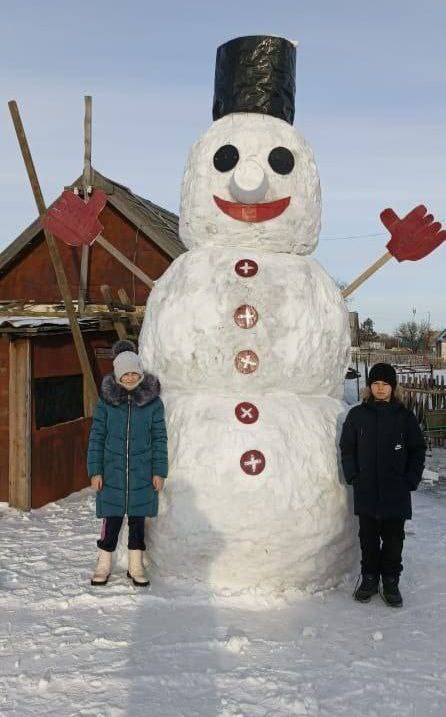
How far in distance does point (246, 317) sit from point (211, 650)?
5.80 feet

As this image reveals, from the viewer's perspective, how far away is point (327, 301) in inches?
155

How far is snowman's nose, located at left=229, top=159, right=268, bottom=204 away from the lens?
149 inches

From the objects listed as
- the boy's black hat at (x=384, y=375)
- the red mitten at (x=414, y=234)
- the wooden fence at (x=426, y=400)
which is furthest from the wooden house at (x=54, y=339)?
the wooden fence at (x=426, y=400)

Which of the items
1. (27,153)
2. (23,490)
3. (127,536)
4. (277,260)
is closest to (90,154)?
(27,153)

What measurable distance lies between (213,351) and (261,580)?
1335 millimetres

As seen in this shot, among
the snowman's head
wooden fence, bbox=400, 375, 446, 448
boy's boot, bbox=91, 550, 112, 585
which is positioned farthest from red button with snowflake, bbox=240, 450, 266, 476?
wooden fence, bbox=400, 375, 446, 448

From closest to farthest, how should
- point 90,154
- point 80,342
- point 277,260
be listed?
point 277,260 < point 80,342 < point 90,154

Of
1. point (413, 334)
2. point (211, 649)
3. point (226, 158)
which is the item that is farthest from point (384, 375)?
point (413, 334)

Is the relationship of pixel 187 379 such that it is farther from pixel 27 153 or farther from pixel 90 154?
pixel 90 154

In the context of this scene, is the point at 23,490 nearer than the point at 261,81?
No

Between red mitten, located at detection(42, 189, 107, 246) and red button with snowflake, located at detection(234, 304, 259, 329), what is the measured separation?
1752 millimetres

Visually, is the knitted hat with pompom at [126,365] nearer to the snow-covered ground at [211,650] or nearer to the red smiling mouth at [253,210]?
the red smiling mouth at [253,210]

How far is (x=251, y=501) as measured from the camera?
139 inches

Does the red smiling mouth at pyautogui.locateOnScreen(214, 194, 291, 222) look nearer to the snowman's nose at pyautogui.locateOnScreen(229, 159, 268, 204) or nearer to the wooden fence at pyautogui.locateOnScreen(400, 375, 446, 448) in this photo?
the snowman's nose at pyautogui.locateOnScreen(229, 159, 268, 204)
